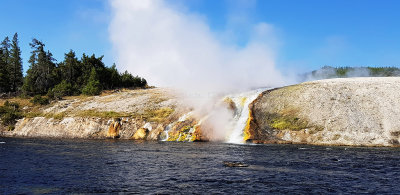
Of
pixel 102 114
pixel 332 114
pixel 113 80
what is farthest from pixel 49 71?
pixel 332 114

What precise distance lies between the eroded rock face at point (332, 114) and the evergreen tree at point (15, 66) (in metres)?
97.6

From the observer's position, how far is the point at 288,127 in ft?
171

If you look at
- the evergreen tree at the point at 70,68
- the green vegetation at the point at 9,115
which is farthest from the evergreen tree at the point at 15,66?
the green vegetation at the point at 9,115

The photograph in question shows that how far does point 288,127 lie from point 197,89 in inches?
1290

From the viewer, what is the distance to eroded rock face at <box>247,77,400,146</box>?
1919 inches

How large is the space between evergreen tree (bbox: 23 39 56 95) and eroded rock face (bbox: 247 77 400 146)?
7735 cm

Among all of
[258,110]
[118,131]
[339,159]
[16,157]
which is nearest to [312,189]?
[339,159]

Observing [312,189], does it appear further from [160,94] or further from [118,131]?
[160,94]

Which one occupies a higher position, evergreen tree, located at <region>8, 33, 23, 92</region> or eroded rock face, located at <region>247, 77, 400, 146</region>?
evergreen tree, located at <region>8, 33, 23, 92</region>

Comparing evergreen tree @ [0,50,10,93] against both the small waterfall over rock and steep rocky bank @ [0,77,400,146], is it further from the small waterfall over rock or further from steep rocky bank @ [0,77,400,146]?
the small waterfall over rock

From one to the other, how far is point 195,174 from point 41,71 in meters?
109

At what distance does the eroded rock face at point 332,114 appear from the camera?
4875cm

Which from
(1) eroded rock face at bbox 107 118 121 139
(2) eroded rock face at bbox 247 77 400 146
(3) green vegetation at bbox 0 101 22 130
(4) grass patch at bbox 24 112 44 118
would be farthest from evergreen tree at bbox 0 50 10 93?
(2) eroded rock face at bbox 247 77 400 146

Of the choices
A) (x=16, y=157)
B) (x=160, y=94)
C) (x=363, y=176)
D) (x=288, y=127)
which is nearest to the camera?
(x=363, y=176)
